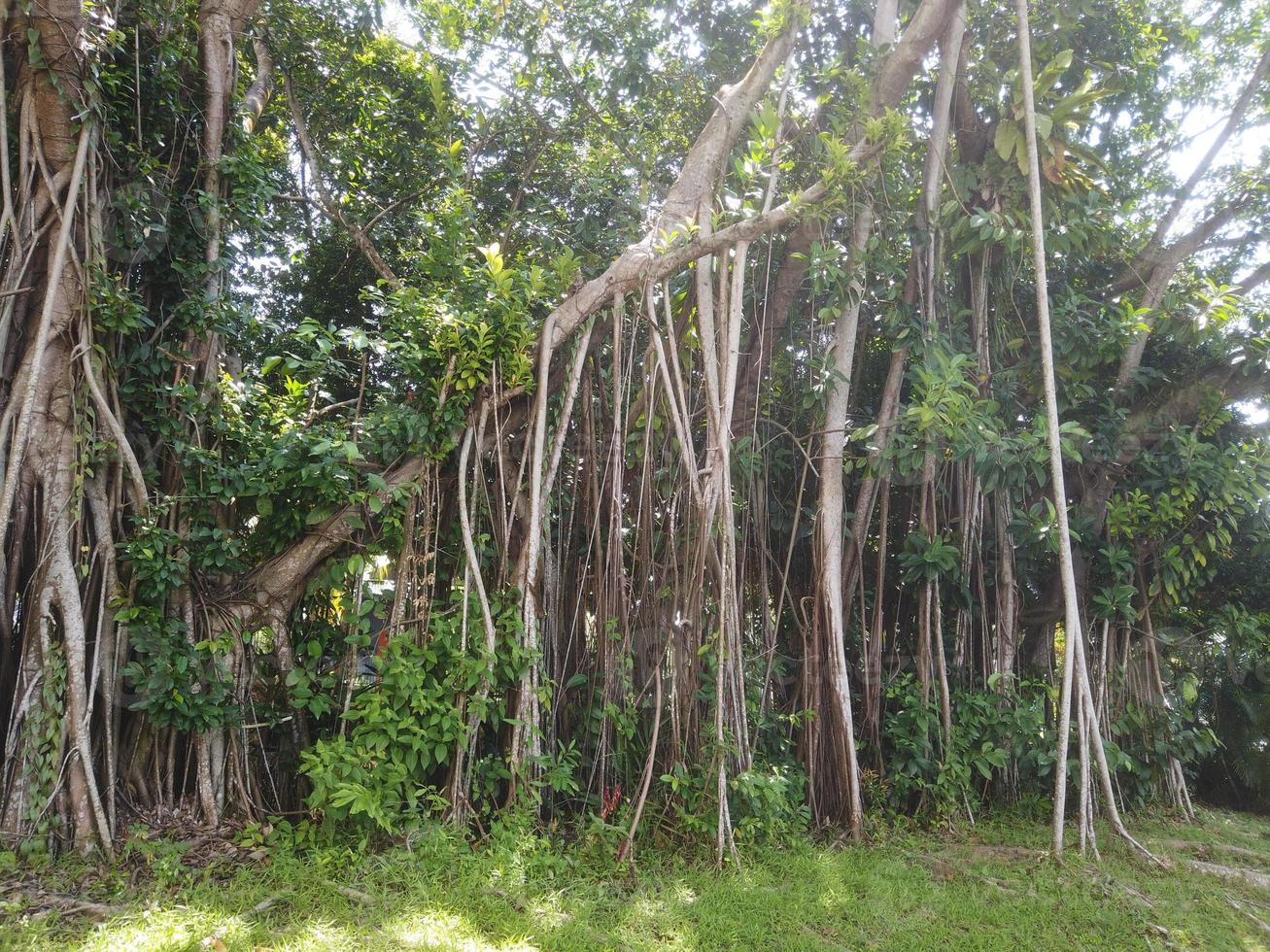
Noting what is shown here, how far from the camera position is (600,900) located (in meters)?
3.07

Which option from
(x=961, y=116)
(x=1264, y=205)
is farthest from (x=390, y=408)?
(x=1264, y=205)

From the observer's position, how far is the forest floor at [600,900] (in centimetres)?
260

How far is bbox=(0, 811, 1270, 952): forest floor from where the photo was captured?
102 inches

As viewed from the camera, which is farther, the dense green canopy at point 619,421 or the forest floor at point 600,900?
the dense green canopy at point 619,421

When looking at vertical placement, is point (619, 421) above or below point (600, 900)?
above

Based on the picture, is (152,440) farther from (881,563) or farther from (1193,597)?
(1193,597)

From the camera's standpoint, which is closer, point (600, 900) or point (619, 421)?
point (600, 900)

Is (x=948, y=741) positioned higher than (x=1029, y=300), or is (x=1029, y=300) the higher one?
(x=1029, y=300)

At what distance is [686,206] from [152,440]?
9.18ft

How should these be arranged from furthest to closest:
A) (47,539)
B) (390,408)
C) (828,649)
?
(828,649)
(390,408)
(47,539)

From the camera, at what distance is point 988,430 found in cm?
407

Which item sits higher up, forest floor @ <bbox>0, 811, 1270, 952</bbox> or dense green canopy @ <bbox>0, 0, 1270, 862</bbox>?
dense green canopy @ <bbox>0, 0, 1270, 862</bbox>

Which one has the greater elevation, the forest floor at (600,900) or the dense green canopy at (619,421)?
the dense green canopy at (619,421)

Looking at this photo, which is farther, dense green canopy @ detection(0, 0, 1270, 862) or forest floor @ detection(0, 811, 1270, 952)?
dense green canopy @ detection(0, 0, 1270, 862)
